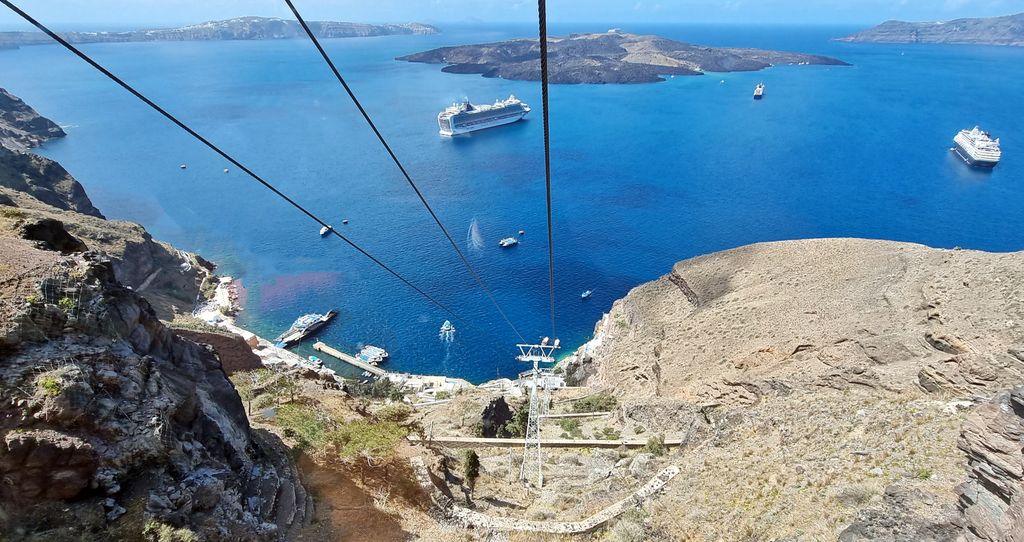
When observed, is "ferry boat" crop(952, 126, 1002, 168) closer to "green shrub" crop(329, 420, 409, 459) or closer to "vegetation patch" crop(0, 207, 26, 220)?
"green shrub" crop(329, 420, 409, 459)

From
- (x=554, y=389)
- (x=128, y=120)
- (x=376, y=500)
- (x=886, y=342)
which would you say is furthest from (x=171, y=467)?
(x=128, y=120)

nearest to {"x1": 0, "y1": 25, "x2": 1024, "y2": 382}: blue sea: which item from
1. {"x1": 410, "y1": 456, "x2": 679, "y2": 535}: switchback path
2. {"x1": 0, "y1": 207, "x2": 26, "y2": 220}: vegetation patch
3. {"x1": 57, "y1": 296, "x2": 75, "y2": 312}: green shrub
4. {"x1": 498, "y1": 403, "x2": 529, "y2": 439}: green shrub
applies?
{"x1": 498, "y1": 403, "x2": 529, "y2": 439}: green shrub

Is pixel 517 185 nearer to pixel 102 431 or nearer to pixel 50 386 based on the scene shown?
pixel 102 431

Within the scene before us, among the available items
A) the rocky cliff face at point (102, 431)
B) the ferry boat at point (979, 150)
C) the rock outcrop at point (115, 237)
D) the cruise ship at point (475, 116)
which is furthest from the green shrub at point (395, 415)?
the ferry boat at point (979, 150)

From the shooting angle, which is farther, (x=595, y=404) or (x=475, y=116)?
(x=475, y=116)

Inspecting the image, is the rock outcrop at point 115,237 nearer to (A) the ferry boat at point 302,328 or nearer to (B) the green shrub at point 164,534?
(A) the ferry boat at point 302,328

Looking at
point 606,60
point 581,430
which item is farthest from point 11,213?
point 606,60
